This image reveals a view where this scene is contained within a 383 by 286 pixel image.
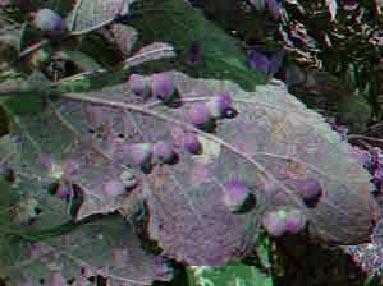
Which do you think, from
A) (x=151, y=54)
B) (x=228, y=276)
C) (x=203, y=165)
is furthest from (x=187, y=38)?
(x=228, y=276)

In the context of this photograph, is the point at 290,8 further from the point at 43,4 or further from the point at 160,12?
the point at 43,4

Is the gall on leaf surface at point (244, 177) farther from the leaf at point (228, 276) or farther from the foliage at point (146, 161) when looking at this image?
the leaf at point (228, 276)

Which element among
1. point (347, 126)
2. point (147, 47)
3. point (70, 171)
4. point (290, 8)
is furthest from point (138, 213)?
point (290, 8)

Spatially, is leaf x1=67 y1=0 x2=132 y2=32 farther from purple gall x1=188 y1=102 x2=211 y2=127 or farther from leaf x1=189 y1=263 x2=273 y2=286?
leaf x1=189 y1=263 x2=273 y2=286

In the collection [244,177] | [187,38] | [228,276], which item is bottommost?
[228,276]

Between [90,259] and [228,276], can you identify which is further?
[228,276]

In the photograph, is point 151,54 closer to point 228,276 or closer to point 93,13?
point 93,13
